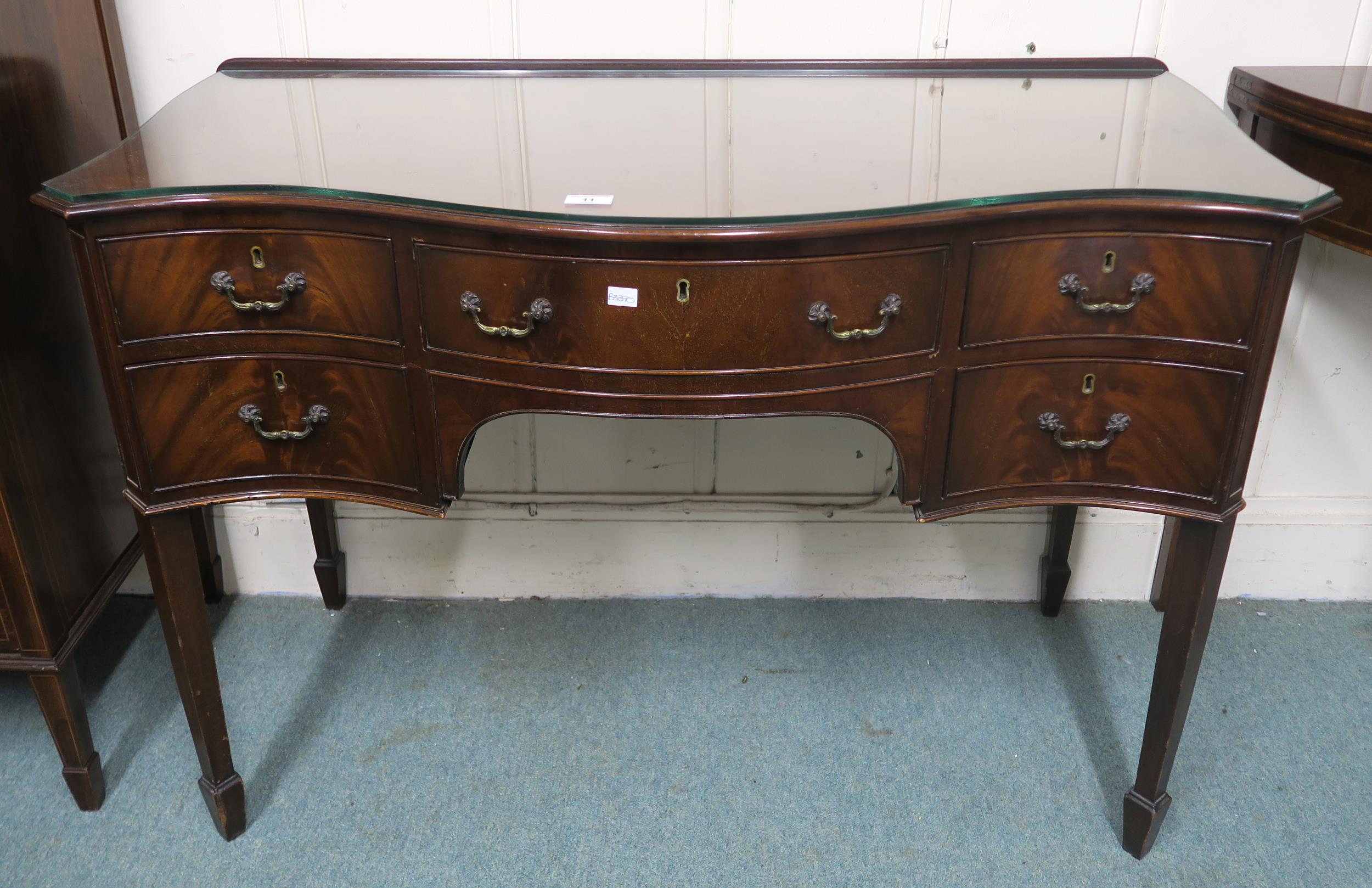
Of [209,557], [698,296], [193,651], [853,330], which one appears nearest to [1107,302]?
[853,330]

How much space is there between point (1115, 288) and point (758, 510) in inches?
38.8

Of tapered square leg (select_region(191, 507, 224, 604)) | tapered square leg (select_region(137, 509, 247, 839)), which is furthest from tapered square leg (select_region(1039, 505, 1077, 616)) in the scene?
tapered square leg (select_region(191, 507, 224, 604))

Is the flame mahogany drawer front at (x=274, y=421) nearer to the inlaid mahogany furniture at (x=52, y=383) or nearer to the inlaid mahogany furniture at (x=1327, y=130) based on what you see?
the inlaid mahogany furniture at (x=52, y=383)

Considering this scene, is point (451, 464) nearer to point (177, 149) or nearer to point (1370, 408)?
point (177, 149)

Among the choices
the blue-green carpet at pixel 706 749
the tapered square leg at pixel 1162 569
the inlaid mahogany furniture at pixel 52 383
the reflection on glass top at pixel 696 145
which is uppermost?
the reflection on glass top at pixel 696 145

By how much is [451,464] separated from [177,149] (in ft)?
1.67

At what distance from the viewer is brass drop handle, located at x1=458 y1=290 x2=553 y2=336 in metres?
1.22

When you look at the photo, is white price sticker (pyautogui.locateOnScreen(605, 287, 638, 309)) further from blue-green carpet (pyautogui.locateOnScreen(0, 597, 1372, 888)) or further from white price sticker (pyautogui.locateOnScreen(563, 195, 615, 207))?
blue-green carpet (pyautogui.locateOnScreen(0, 597, 1372, 888))

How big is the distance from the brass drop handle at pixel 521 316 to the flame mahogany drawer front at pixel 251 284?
0.09 metres

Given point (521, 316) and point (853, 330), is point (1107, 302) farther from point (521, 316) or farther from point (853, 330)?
point (521, 316)

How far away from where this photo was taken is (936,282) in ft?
4.03

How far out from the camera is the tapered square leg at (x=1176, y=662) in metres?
1.41

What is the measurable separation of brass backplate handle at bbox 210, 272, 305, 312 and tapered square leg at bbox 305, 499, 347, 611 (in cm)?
82

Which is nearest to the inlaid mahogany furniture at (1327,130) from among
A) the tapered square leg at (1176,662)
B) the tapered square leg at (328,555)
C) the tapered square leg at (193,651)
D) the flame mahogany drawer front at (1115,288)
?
the flame mahogany drawer front at (1115,288)
